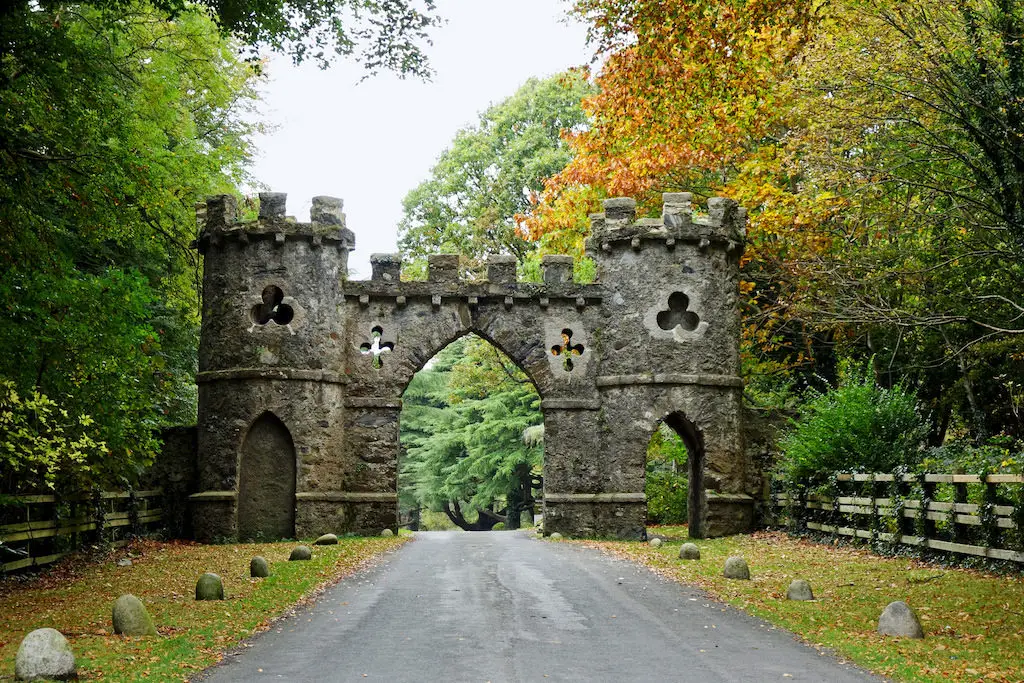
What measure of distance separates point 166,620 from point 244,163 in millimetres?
25383

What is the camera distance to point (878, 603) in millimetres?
A: 10820

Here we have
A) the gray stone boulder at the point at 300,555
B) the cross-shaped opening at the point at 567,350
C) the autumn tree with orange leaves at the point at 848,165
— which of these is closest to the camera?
the autumn tree with orange leaves at the point at 848,165

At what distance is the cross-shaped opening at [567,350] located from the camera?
20.9 m

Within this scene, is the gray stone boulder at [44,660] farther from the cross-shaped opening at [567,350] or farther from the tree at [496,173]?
the tree at [496,173]

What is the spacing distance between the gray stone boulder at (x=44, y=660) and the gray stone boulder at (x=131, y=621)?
5.31 feet

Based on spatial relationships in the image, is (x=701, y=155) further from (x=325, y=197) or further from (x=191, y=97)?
(x=191, y=97)

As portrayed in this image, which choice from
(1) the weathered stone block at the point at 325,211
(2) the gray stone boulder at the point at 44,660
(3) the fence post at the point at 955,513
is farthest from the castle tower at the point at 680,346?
(2) the gray stone boulder at the point at 44,660

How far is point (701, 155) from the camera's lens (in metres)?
23.9

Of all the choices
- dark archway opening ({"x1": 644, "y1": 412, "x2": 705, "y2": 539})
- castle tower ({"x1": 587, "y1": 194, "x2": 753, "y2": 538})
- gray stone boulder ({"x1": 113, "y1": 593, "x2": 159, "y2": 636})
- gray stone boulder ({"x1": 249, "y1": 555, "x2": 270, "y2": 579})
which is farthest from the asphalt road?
dark archway opening ({"x1": 644, "y1": 412, "x2": 705, "y2": 539})

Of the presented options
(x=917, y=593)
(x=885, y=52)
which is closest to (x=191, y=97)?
(x=885, y=52)

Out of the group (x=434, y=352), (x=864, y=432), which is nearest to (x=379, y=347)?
(x=434, y=352)

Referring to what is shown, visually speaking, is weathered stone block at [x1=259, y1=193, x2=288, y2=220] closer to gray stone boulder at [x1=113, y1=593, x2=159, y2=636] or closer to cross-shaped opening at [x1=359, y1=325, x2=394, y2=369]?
cross-shaped opening at [x1=359, y1=325, x2=394, y2=369]

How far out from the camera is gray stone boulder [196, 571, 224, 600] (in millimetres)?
10992

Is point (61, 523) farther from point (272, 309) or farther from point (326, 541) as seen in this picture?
point (272, 309)
